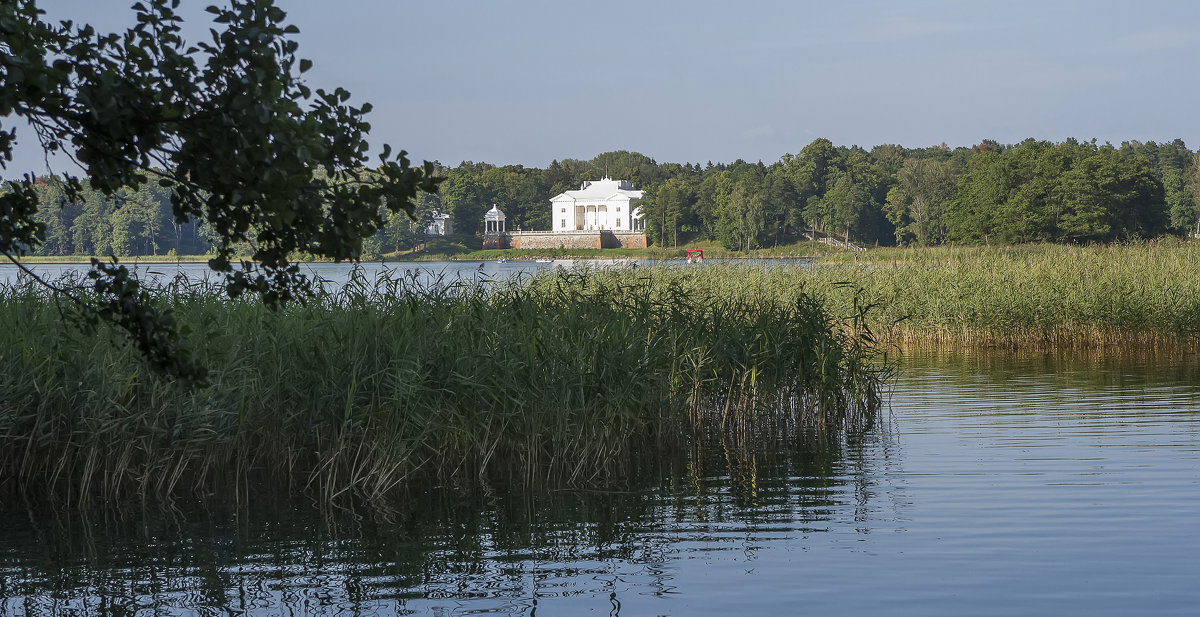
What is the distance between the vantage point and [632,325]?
37.6 feet

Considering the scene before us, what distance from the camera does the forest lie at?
241 ft

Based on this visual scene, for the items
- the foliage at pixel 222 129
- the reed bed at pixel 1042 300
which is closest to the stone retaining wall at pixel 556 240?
the reed bed at pixel 1042 300

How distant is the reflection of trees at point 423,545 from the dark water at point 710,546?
0.02 meters

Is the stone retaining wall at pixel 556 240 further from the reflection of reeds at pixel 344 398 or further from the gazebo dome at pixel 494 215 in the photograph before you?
the reflection of reeds at pixel 344 398

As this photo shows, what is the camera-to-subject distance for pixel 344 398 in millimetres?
9352

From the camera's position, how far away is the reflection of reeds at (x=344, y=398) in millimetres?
9039

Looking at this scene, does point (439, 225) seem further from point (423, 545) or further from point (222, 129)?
point (222, 129)

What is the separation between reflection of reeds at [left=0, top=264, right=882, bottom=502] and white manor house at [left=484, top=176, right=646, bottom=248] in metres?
110

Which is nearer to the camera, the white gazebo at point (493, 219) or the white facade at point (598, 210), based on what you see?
the white facade at point (598, 210)

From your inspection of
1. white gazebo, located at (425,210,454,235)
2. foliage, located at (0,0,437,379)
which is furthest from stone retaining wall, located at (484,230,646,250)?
foliage, located at (0,0,437,379)

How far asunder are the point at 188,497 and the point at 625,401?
4084 millimetres

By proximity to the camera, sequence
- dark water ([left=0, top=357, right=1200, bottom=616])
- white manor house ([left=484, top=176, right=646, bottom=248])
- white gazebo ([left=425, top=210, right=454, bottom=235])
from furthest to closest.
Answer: white gazebo ([left=425, top=210, right=454, bottom=235])
white manor house ([left=484, top=176, right=646, bottom=248])
dark water ([left=0, top=357, right=1200, bottom=616])

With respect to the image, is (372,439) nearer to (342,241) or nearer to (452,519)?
(452,519)

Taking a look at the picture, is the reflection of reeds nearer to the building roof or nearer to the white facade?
the white facade
